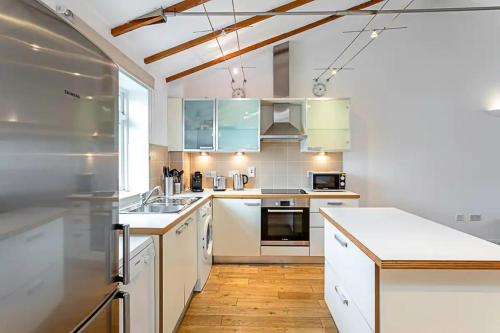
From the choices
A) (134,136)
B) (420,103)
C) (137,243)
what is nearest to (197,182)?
(134,136)

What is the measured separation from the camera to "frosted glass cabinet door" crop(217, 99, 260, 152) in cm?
381

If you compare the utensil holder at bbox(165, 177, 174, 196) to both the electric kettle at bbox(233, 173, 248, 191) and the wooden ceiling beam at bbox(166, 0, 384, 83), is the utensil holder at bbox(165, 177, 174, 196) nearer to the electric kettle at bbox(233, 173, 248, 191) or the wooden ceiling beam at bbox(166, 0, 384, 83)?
the electric kettle at bbox(233, 173, 248, 191)

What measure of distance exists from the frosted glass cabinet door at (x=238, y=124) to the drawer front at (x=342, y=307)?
2.00 metres

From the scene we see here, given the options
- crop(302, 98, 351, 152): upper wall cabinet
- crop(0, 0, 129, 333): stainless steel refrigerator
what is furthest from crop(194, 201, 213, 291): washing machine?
crop(0, 0, 129, 333): stainless steel refrigerator

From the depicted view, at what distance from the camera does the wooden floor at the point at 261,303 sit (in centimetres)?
229

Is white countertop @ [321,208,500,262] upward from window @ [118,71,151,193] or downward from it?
downward

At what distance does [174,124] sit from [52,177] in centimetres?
317

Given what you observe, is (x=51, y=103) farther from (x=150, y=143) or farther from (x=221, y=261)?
(x=221, y=261)

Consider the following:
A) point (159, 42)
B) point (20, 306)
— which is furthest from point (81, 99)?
point (159, 42)

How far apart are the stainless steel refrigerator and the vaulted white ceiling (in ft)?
4.69

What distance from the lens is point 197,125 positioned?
3822 millimetres

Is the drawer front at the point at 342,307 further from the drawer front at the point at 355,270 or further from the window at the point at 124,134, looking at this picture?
the window at the point at 124,134

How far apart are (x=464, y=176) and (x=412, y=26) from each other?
2329 mm

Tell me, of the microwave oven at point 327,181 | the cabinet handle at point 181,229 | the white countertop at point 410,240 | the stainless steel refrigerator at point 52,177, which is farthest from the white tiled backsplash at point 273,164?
the stainless steel refrigerator at point 52,177
